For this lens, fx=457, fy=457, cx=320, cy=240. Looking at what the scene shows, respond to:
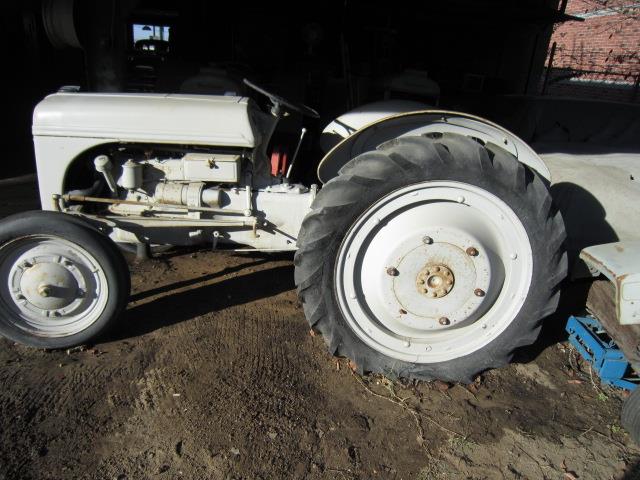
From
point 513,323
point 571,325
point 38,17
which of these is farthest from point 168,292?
point 38,17

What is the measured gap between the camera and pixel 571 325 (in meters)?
2.71

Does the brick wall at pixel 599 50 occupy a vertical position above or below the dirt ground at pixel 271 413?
above

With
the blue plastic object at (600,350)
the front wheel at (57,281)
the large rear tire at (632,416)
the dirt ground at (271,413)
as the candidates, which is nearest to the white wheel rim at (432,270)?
the dirt ground at (271,413)

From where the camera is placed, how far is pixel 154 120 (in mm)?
2438

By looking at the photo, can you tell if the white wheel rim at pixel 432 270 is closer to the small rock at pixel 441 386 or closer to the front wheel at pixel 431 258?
the front wheel at pixel 431 258

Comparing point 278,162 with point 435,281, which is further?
point 278,162

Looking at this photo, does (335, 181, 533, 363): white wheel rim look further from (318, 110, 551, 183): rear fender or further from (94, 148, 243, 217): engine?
(94, 148, 243, 217): engine

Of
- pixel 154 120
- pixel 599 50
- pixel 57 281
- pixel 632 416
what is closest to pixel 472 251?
pixel 632 416

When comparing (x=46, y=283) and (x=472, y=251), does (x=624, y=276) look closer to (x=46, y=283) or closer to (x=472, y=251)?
(x=472, y=251)

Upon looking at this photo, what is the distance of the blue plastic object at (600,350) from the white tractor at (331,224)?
42 centimetres

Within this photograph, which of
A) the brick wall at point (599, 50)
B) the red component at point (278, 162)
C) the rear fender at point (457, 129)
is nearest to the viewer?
the rear fender at point (457, 129)

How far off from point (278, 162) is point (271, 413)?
4.88 feet

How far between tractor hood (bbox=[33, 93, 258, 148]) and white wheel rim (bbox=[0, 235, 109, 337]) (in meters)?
0.62

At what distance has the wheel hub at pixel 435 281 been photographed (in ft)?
7.55
